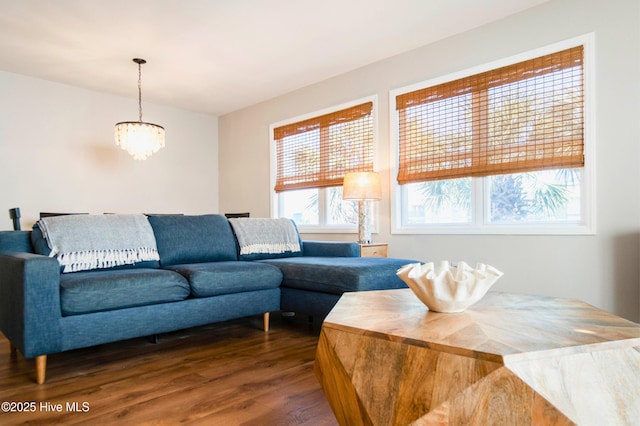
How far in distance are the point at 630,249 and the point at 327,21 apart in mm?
2701

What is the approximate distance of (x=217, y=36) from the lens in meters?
3.56

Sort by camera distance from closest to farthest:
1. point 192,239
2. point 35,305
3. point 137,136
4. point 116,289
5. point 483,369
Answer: point 483,369
point 35,305
point 116,289
point 192,239
point 137,136

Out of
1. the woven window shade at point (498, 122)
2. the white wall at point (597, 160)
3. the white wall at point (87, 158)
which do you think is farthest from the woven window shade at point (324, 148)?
the white wall at point (87, 158)

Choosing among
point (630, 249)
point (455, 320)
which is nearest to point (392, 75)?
point (630, 249)

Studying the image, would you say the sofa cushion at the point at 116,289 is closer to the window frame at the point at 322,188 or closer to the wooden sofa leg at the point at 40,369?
the wooden sofa leg at the point at 40,369

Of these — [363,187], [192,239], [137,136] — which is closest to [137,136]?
[137,136]

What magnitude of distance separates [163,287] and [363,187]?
2005 millimetres

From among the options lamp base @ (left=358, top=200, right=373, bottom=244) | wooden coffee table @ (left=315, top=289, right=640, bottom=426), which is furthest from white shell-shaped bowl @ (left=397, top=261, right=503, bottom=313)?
lamp base @ (left=358, top=200, right=373, bottom=244)

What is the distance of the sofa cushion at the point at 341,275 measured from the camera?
8.43 ft

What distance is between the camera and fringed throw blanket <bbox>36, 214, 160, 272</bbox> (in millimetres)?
2480

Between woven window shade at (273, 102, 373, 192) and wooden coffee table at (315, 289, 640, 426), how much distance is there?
10.1 feet

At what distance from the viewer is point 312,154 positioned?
15.8 ft

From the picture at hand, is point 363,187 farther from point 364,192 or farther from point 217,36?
point 217,36

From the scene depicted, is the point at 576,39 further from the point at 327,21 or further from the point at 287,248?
the point at 287,248
